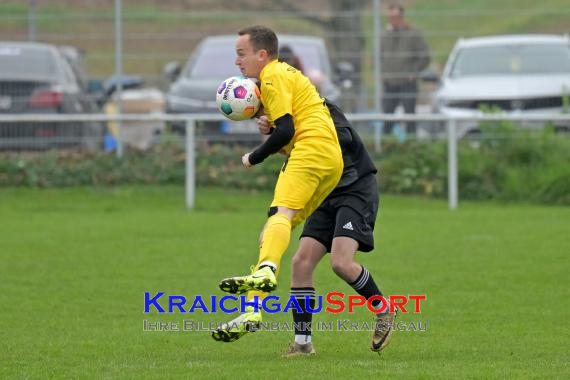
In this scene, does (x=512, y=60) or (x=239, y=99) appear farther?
(x=512, y=60)

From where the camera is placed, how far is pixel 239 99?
24.1ft

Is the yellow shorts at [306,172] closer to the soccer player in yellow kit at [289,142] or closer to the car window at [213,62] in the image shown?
the soccer player in yellow kit at [289,142]

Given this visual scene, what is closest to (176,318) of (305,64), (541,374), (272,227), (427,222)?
(272,227)

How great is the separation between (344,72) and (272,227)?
38.0 ft

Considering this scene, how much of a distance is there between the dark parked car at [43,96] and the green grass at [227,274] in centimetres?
83

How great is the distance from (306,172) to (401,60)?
38.3 feet

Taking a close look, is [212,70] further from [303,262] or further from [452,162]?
[303,262]

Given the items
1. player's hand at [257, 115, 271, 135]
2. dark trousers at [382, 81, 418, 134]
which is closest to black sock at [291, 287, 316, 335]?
player's hand at [257, 115, 271, 135]

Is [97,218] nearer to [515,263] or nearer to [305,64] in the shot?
[305,64]

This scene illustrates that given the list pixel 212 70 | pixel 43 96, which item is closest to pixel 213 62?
pixel 212 70

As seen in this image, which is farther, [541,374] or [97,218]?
[97,218]

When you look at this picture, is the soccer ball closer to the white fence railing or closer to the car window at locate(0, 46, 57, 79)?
the white fence railing

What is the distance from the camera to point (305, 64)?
18250 millimetres

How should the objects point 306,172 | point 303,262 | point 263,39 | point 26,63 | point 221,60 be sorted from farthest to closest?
point 221,60
point 26,63
point 303,262
point 263,39
point 306,172
